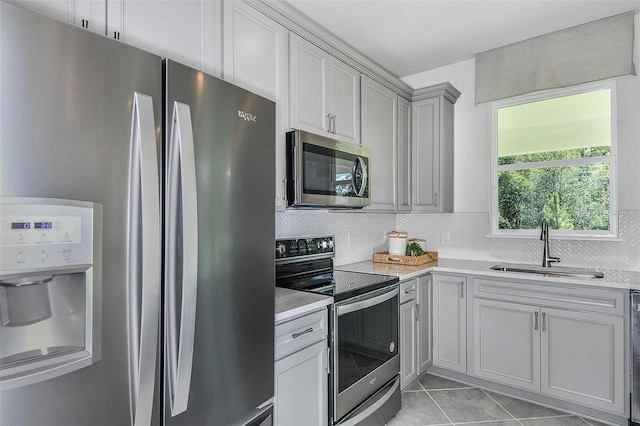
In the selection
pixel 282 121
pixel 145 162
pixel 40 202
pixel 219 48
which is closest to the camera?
pixel 40 202

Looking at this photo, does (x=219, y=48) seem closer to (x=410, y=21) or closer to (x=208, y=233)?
(x=208, y=233)

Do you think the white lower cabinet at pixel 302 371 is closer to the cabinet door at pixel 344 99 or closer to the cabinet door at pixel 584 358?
the cabinet door at pixel 344 99

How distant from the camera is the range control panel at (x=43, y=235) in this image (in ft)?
2.39

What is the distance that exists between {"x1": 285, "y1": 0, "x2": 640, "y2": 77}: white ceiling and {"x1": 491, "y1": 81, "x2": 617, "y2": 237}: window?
21.4 inches

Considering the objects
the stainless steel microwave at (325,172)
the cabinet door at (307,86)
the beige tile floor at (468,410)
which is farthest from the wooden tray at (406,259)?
the cabinet door at (307,86)

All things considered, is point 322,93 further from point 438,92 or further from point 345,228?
point 438,92

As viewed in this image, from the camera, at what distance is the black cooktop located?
203cm

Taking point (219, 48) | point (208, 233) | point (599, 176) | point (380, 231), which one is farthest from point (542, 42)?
point (208, 233)

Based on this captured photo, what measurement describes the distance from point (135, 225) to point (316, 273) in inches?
66.5

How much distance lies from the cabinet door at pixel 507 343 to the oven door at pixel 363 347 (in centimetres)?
74

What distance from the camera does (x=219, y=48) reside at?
161cm

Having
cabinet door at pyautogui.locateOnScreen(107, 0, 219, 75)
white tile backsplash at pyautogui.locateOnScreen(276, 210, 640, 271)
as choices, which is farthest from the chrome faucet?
cabinet door at pyautogui.locateOnScreen(107, 0, 219, 75)

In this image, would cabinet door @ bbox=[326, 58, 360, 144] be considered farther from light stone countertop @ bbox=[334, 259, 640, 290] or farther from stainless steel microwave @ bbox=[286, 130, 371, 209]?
light stone countertop @ bbox=[334, 259, 640, 290]

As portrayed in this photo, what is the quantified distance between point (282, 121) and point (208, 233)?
3.32 feet
